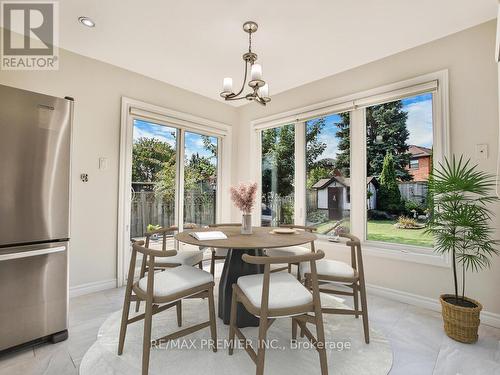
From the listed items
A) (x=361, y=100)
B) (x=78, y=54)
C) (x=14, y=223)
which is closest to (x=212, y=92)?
(x=78, y=54)

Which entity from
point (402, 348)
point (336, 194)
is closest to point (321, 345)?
point (402, 348)

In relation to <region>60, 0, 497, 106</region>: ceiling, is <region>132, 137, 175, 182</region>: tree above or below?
below

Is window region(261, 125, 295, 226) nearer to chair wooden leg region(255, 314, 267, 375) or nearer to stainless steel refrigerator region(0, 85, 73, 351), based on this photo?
chair wooden leg region(255, 314, 267, 375)

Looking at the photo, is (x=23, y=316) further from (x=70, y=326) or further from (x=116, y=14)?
(x=116, y=14)

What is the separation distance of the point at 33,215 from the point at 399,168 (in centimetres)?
346

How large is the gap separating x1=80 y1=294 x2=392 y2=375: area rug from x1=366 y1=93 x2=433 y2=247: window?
4.02 feet

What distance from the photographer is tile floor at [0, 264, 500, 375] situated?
169 cm

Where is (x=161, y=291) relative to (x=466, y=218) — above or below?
below

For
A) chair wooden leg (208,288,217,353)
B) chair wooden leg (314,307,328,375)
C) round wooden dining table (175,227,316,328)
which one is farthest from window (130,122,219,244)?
chair wooden leg (314,307,328,375)

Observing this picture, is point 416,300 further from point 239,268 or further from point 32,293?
point 32,293

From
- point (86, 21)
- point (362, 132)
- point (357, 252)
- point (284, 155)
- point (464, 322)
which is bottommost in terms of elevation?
point (464, 322)

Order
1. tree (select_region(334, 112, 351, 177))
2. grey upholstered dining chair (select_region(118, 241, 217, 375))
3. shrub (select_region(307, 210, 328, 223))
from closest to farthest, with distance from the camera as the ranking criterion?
1. grey upholstered dining chair (select_region(118, 241, 217, 375))
2. tree (select_region(334, 112, 351, 177))
3. shrub (select_region(307, 210, 328, 223))

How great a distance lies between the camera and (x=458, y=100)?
247cm

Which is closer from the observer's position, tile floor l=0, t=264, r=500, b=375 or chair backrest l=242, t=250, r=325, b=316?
chair backrest l=242, t=250, r=325, b=316
